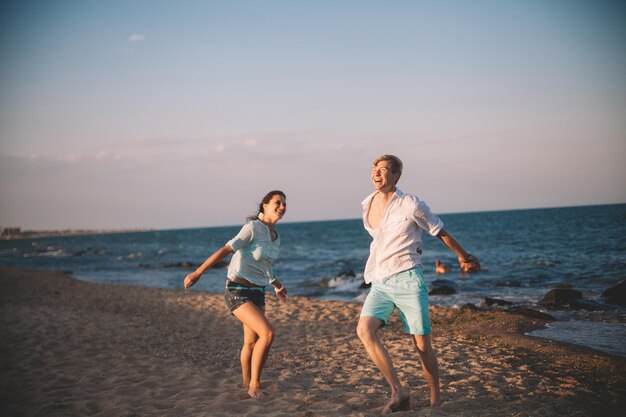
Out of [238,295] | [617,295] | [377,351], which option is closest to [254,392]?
[238,295]

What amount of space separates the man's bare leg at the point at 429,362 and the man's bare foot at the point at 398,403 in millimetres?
274

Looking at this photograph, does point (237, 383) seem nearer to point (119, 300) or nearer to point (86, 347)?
point (86, 347)

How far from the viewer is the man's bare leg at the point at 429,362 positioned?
377cm

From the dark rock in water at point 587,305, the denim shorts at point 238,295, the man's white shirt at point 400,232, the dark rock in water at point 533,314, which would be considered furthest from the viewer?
the dark rock in water at point 587,305

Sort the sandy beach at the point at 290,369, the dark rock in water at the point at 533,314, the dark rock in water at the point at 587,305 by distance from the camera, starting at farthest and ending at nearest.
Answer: the dark rock in water at the point at 587,305, the dark rock in water at the point at 533,314, the sandy beach at the point at 290,369

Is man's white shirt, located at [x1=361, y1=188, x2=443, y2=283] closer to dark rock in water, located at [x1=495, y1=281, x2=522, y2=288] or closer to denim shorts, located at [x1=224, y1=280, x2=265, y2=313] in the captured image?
denim shorts, located at [x1=224, y1=280, x2=265, y2=313]

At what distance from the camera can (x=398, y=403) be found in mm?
3914

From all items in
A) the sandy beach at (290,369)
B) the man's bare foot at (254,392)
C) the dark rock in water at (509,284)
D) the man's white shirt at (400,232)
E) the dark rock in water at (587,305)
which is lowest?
the dark rock in water at (509,284)

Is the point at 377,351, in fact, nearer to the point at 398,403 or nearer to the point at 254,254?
the point at 398,403

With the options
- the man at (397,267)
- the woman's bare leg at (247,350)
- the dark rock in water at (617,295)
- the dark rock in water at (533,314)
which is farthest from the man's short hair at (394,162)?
the dark rock in water at (617,295)

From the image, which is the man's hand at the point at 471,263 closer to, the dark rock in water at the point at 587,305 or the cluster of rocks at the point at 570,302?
the cluster of rocks at the point at 570,302

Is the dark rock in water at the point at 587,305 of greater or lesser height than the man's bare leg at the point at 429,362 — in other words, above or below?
below

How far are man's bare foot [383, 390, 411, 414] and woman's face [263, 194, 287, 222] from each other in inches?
82.7

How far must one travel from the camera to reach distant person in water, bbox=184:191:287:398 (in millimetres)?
4523
